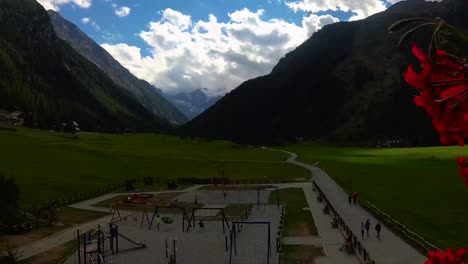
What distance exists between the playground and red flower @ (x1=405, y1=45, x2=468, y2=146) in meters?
28.6

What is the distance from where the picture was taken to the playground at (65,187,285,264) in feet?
107

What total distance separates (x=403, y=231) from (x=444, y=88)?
36.8m

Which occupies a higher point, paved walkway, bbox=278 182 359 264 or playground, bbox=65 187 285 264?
paved walkway, bbox=278 182 359 264

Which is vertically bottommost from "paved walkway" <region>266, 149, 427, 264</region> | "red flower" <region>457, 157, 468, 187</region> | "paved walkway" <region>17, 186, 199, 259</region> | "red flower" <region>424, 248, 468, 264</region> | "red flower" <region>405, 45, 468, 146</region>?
"paved walkway" <region>17, 186, 199, 259</region>

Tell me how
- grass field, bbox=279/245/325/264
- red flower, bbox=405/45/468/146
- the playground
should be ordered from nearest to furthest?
red flower, bbox=405/45/468/146 < grass field, bbox=279/245/325/264 < the playground

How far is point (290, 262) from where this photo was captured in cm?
3086

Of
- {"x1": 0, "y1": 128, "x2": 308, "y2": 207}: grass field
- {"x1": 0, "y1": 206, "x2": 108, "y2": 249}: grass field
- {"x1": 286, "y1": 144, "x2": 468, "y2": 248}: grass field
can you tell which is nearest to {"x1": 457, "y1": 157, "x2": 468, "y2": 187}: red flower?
{"x1": 286, "y1": 144, "x2": 468, "y2": 248}: grass field

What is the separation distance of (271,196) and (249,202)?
15.7 ft

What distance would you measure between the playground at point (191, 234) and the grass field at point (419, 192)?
1133cm

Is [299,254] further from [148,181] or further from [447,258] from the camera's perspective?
[148,181]

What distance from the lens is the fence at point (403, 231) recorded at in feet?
103

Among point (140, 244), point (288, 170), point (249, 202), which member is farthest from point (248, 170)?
point (140, 244)

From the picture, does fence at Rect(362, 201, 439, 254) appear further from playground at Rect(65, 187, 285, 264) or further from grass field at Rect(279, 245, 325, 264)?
playground at Rect(65, 187, 285, 264)

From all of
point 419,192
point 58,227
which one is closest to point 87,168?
point 58,227
